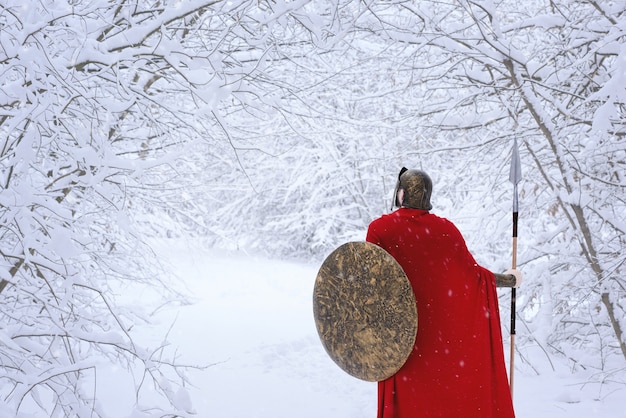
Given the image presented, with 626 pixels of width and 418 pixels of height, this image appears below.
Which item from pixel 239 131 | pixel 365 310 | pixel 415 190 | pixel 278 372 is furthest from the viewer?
pixel 278 372

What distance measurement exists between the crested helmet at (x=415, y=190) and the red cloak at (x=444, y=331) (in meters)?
0.04

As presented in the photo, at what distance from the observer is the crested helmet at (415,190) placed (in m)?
3.14

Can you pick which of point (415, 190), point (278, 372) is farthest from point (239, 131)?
point (278, 372)

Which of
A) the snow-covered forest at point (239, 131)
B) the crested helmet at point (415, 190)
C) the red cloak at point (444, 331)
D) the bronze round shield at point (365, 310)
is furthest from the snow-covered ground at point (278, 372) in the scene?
the crested helmet at point (415, 190)

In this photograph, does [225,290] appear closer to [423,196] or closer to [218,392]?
[218,392]

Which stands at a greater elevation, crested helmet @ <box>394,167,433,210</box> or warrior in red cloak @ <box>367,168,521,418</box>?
crested helmet @ <box>394,167,433,210</box>

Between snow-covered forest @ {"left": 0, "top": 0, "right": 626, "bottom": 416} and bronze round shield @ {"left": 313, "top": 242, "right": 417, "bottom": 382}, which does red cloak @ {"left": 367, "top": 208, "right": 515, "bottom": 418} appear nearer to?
bronze round shield @ {"left": 313, "top": 242, "right": 417, "bottom": 382}

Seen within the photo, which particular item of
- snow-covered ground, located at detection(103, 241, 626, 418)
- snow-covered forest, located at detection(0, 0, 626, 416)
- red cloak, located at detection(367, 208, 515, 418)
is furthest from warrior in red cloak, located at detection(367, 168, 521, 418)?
snow-covered ground, located at detection(103, 241, 626, 418)

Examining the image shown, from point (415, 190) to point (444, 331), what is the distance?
74 centimetres

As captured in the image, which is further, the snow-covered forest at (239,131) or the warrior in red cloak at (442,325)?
the warrior in red cloak at (442,325)

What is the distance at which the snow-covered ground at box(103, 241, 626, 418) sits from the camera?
16.1 ft

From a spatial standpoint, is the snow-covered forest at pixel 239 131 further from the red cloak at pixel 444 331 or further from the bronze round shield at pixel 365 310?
the red cloak at pixel 444 331

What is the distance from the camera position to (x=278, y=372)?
6441 millimetres

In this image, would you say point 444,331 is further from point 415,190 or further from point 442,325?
point 415,190
